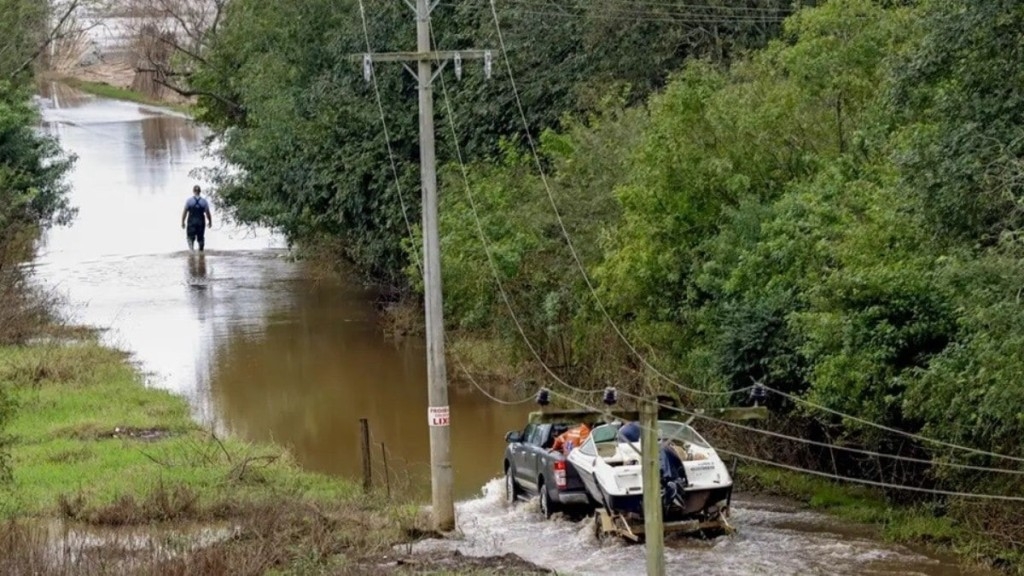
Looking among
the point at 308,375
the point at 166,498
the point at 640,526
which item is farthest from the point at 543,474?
the point at 308,375

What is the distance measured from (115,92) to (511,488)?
79.4 meters

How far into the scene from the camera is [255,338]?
39.2 meters

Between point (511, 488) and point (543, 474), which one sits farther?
point (511, 488)

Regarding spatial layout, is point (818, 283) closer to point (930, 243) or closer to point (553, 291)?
point (930, 243)

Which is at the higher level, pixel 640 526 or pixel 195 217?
pixel 195 217

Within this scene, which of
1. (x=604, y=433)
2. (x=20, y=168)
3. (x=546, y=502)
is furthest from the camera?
(x=20, y=168)

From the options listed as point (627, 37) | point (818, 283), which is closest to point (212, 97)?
point (627, 37)

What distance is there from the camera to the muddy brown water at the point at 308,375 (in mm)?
19766

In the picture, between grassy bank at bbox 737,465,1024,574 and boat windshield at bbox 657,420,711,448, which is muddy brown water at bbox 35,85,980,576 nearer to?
grassy bank at bbox 737,465,1024,574

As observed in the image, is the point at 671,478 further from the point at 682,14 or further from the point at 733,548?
the point at 682,14

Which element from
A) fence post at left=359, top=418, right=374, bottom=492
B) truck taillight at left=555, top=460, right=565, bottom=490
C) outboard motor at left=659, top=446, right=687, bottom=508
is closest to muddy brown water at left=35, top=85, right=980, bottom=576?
truck taillight at left=555, top=460, right=565, bottom=490

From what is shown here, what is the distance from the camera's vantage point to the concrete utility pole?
68.5 feet

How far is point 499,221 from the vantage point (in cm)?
3197

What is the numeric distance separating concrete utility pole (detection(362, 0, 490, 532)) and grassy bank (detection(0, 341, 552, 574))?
0.47 meters
